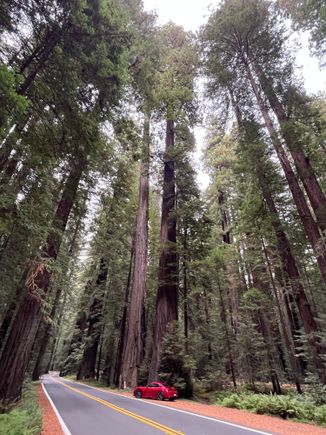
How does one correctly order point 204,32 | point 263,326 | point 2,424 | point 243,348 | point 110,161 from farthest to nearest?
point 263,326 → point 243,348 → point 204,32 → point 110,161 → point 2,424

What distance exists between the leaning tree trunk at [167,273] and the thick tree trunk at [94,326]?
32.6 feet

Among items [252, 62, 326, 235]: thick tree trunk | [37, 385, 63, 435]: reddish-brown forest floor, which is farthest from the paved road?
[252, 62, 326, 235]: thick tree trunk

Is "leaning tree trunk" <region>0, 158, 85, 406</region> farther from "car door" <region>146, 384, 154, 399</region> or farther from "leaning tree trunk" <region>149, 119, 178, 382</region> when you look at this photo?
"leaning tree trunk" <region>149, 119, 178, 382</region>

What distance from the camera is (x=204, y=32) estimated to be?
511 inches

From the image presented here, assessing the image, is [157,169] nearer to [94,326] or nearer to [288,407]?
[288,407]

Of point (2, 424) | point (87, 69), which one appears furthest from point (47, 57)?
point (2, 424)

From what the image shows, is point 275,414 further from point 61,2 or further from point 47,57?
point 61,2

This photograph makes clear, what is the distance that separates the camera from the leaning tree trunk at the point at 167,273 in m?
13.4

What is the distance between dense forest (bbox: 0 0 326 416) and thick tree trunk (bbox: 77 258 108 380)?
0.46 m

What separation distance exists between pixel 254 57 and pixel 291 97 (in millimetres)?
3207

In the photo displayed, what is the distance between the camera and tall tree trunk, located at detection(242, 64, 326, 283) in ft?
28.2

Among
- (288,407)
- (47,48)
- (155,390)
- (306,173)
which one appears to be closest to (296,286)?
(288,407)

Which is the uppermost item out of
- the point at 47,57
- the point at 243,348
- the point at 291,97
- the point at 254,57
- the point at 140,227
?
the point at 254,57

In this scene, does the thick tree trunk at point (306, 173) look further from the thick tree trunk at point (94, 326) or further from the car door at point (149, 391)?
the thick tree trunk at point (94, 326)
